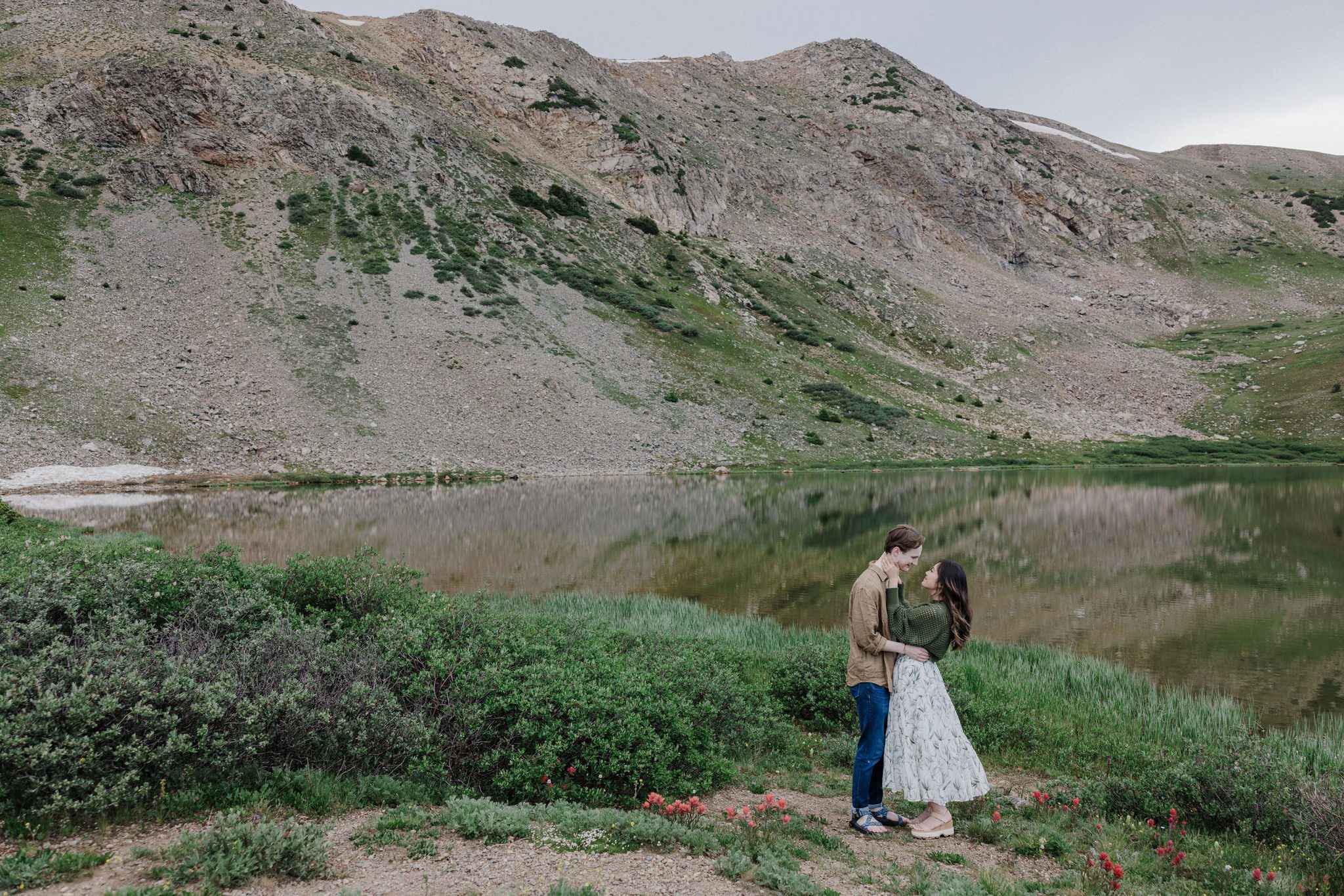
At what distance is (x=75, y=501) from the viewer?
3466 centimetres

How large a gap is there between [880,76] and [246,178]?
117194mm

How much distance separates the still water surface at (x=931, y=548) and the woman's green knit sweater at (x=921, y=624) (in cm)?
856

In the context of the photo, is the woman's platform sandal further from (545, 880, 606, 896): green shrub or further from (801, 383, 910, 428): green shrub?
(801, 383, 910, 428): green shrub

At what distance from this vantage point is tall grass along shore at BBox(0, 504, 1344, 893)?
6.12 m

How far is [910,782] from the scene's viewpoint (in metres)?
7.30

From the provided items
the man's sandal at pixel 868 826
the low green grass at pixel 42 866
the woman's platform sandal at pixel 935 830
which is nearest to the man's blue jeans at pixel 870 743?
the man's sandal at pixel 868 826

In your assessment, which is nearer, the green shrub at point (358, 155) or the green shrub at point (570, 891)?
the green shrub at point (570, 891)

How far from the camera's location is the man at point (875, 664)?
7395 millimetres

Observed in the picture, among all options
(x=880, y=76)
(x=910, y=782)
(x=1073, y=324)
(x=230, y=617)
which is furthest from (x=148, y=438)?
(x=880, y=76)

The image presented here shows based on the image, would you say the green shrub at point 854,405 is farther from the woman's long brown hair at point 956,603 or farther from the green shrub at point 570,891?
the green shrub at point 570,891

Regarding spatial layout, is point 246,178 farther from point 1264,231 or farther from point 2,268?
point 1264,231

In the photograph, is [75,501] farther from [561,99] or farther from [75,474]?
[561,99]

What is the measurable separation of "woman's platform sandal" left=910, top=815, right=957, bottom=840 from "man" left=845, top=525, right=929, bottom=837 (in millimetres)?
304

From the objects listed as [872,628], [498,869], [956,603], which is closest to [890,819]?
[872,628]
